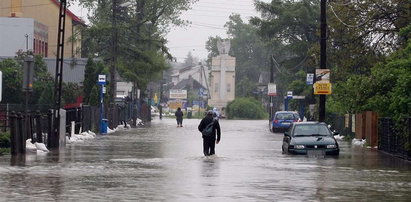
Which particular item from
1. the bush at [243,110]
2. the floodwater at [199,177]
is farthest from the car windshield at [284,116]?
the bush at [243,110]

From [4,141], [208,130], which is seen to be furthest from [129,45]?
[208,130]

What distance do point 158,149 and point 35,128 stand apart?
472 centimetres

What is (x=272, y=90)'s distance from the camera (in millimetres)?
91938

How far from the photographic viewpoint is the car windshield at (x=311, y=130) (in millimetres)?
33625

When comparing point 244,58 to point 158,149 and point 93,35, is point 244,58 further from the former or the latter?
point 158,149

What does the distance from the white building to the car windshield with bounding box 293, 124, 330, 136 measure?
1729 inches

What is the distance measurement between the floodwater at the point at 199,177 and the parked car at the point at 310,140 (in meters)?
0.49

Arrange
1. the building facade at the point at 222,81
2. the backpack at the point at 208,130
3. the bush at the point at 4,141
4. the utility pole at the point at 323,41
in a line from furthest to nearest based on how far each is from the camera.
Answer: the building facade at the point at 222,81
the utility pole at the point at 323,41
the bush at the point at 4,141
the backpack at the point at 208,130

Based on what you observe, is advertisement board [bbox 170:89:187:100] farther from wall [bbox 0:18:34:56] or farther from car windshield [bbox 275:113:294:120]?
car windshield [bbox 275:113:294:120]

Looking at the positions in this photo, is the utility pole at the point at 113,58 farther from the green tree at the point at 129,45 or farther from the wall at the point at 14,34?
the wall at the point at 14,34

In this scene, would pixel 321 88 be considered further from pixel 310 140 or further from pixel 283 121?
pixel 283 121

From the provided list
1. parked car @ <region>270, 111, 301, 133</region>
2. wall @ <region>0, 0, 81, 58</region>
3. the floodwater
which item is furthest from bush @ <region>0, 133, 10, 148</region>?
wall @ <region>0, 0, 81, 58</region>

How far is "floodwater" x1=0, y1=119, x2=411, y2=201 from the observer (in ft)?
58.2

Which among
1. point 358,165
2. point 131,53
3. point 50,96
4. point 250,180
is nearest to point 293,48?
point 131,53
